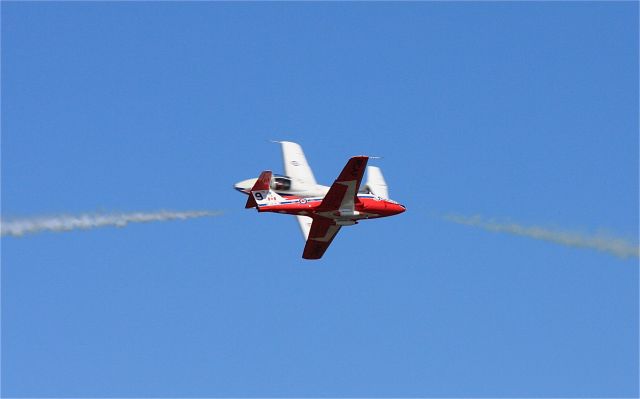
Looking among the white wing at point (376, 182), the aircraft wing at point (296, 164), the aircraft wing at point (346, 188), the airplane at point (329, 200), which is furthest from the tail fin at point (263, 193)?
the white wing at point (376, 182)

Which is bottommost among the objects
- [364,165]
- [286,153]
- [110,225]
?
[110,225]

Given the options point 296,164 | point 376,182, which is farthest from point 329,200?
point 296,164

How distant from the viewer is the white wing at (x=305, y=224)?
149 ft

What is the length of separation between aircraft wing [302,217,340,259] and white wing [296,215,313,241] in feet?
1.44

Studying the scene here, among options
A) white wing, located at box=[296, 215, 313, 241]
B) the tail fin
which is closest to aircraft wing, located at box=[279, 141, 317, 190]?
white wing, located at box=[296, 215, 313, 241]

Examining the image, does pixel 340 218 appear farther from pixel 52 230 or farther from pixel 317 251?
pixel 52 230

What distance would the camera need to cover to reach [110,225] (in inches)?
1544

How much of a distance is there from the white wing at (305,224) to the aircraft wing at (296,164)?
66.6 inches

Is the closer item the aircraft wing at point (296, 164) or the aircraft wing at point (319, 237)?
the aircraft wing at point (319, 237)

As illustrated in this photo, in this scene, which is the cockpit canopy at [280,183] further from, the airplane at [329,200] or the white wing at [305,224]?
the white wing at [305,224]

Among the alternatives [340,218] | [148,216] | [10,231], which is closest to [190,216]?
[148,216]

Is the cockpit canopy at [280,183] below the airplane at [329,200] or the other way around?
the other way around

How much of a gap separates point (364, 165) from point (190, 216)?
783 cm

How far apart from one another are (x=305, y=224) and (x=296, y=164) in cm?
316
